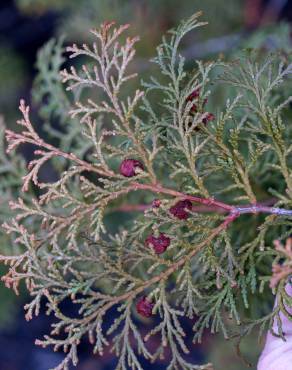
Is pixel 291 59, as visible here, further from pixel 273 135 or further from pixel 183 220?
pixel 183 220

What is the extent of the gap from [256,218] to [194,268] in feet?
0.65

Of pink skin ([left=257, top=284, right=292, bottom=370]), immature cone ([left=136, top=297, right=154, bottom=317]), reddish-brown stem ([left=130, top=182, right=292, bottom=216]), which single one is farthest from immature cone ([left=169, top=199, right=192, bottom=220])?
pink skin ([left=257, top=284, right=292, bottom=370])

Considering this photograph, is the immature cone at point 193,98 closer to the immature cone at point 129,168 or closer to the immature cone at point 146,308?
the immature cone at point 129,168

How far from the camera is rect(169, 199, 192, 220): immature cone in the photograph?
1.02 metres

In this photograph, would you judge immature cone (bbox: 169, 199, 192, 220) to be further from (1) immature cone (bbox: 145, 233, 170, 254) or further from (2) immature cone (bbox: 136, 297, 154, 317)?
(2) immature cone (bbox: 136, 297, 154, 317)

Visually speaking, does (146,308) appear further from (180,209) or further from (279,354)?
(279,354)

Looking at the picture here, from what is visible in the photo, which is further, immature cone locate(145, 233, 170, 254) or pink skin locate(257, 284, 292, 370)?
pink skin locate(257, 284, 292, 370)

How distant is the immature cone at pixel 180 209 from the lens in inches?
40.0

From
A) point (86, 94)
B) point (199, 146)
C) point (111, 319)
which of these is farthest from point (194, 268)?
point (111, 319)

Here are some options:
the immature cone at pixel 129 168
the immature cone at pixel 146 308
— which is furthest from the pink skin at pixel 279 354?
the immature cone at pixel 129 168

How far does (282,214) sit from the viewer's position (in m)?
0.98

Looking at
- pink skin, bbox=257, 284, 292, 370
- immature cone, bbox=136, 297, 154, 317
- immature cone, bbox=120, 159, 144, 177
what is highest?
immature cone, bbox=120, 159, 144, 177

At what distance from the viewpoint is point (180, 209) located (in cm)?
102

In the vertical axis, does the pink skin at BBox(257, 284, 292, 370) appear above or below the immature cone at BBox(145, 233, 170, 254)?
below
